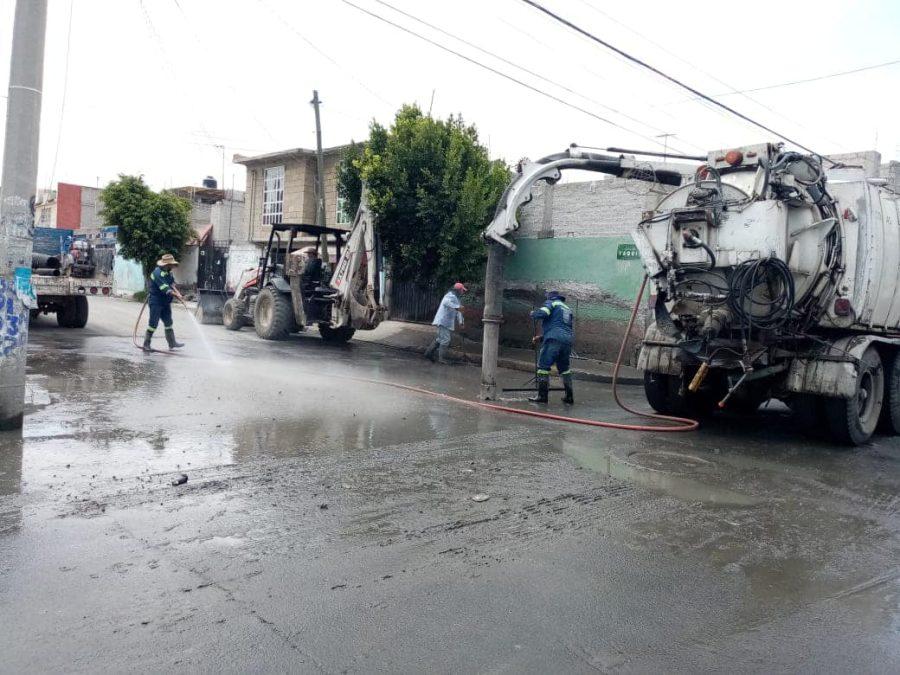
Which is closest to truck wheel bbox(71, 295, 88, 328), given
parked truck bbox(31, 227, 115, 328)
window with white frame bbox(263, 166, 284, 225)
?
parked truck bbox(31, 227, 115, 328)

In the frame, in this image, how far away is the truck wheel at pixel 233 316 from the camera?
61.1ft

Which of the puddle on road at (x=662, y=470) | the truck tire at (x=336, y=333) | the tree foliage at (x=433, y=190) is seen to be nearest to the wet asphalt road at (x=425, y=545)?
the puddle on road at (x=662, y=470)

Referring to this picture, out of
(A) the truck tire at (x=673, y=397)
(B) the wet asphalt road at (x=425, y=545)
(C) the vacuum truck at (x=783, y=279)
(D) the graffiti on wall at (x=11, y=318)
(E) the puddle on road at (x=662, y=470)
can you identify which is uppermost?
(C) the vacuum truck at (x=783, y=279)

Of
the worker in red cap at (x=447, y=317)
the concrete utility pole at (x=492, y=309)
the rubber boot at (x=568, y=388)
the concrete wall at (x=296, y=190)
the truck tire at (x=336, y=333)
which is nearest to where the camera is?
the concrete utility pole at (x=492, y=309)

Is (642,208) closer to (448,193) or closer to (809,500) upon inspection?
(448,193)

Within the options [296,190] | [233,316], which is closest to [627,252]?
[233,316]

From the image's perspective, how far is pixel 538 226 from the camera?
1764 centimetres

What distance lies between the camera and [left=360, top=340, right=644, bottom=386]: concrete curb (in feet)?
45.6

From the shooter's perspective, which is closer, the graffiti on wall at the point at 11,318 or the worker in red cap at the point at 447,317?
the graffiti on wall at the point at 11,318

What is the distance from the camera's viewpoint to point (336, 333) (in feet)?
56.5

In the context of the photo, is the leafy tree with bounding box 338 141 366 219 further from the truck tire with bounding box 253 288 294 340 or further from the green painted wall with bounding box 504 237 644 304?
the green painted wall with bounding box 504 237 644 304

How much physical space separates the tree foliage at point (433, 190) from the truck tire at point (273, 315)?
102 inches

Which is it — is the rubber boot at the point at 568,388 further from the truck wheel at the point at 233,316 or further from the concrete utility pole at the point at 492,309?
the truck wheel at the point at 233,316

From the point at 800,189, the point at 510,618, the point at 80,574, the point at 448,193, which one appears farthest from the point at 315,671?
the point at 448,193
